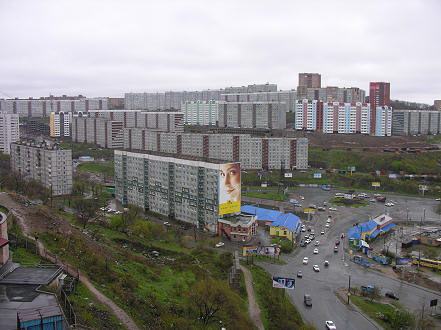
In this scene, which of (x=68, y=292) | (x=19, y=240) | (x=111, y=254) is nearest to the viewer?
(x=68, y=292)

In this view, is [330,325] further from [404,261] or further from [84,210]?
[84,210]

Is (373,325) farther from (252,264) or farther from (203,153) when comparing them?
(203,153)

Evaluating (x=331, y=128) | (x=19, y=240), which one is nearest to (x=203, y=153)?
(x=331, y=128)

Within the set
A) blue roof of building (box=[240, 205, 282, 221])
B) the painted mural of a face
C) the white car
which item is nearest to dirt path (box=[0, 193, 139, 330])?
the white car

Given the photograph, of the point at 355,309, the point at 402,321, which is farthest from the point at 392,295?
the point at 402,321

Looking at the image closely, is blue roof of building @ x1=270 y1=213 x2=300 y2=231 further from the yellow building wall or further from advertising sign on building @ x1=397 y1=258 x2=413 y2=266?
advertising sign on building @ x1=397 y1=258 x2=413 y2=266

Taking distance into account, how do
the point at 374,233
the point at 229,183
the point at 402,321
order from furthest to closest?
the point at 374,233 < the point at 229,183 < the point at 402,321

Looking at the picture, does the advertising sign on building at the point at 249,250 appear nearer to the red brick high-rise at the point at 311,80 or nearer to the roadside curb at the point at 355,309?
the roadside curb at the point at 355,309
